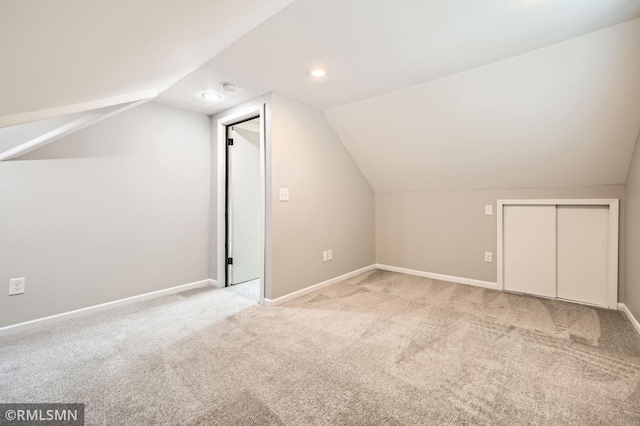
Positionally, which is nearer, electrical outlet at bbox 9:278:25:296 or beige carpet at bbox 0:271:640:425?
beige carpet at bbox 0:271:640:425

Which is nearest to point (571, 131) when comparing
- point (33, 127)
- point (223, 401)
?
point (223, 401)

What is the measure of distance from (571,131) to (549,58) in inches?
29.2

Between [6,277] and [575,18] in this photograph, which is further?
[6,277]

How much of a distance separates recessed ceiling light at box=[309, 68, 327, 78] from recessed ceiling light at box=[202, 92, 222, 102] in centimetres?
102

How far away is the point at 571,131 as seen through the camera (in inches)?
92.2

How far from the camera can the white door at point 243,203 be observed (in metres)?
3.35

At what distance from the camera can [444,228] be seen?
11.4 ft

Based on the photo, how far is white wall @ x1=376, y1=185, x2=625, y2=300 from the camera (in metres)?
3.16

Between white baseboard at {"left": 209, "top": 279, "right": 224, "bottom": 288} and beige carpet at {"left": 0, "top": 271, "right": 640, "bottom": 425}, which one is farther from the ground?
white baseboard at {"left": 209, "top": 279, "right": 224, "bottom": 288}

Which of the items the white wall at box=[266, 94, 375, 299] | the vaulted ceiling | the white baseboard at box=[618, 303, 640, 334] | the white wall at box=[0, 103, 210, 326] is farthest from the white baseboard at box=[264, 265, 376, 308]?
the white baseboard at box=[618, 303, 640, 334]

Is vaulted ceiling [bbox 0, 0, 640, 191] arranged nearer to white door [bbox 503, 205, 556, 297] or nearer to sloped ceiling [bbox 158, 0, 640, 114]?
sloped ceiling [bbox 158, 0, 640, 114]

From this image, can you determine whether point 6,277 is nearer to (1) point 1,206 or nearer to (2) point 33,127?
(1) point 1,206

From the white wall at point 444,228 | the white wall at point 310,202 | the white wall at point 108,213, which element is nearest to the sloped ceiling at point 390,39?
the white wall at point 310,202

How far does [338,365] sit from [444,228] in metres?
2.38
